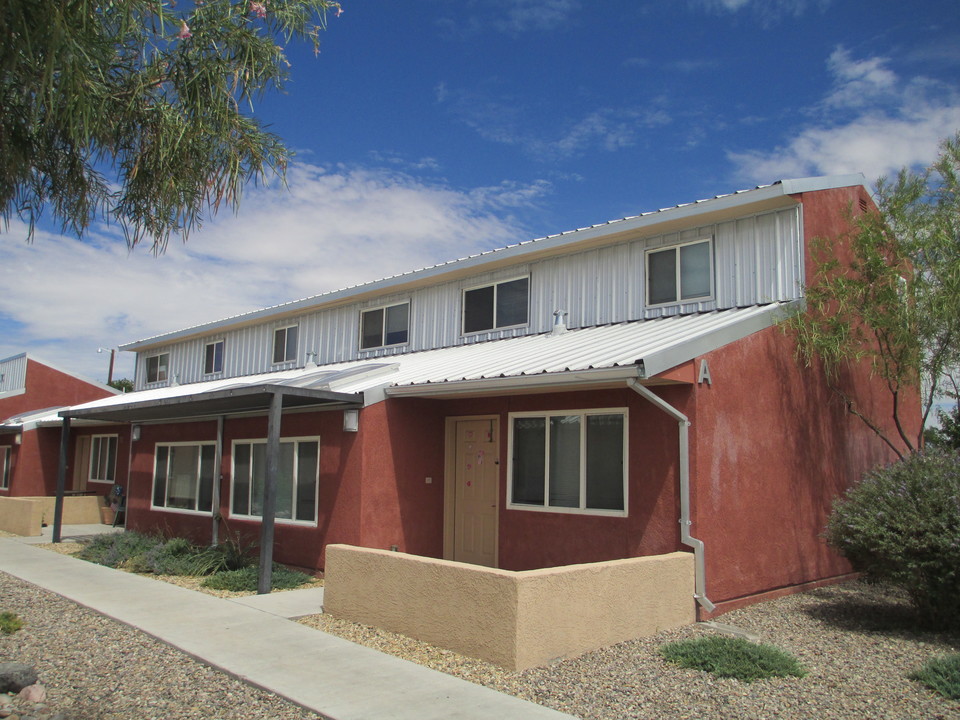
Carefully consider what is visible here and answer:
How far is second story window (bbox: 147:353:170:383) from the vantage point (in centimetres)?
2433

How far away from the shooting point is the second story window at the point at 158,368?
24327 mm

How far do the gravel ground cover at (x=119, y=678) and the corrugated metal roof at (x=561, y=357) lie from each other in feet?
11.8

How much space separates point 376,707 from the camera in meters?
5.89

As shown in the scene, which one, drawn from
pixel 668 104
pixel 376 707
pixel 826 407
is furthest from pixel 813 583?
pixel 668 104

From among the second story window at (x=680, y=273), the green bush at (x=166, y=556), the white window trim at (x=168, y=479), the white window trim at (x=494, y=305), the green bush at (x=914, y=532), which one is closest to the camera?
the green bush at (x=914, y=532)

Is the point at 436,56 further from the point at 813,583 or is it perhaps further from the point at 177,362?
the point at 177,362

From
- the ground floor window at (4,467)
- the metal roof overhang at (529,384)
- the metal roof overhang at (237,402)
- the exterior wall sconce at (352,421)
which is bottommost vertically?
the ground floor window at (4,467)

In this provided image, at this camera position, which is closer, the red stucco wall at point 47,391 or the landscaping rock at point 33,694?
the landscaping rock at point 33,694

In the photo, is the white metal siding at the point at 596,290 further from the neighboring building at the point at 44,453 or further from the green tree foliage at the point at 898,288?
the neighboring building at the point at 44,453

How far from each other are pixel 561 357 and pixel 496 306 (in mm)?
4628

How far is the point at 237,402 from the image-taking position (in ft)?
40.4

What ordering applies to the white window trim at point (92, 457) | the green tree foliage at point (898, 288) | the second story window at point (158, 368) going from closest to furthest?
1. the green tree foliage at point (898, 288)
2. the white window trim at point (92, 457)
3. the second story window at point (158, 368)

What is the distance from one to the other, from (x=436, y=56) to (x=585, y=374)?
286 inches

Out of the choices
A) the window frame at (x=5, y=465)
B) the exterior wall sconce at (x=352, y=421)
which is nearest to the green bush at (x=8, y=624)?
the exterior wall sconce at (x=352, y=421)
